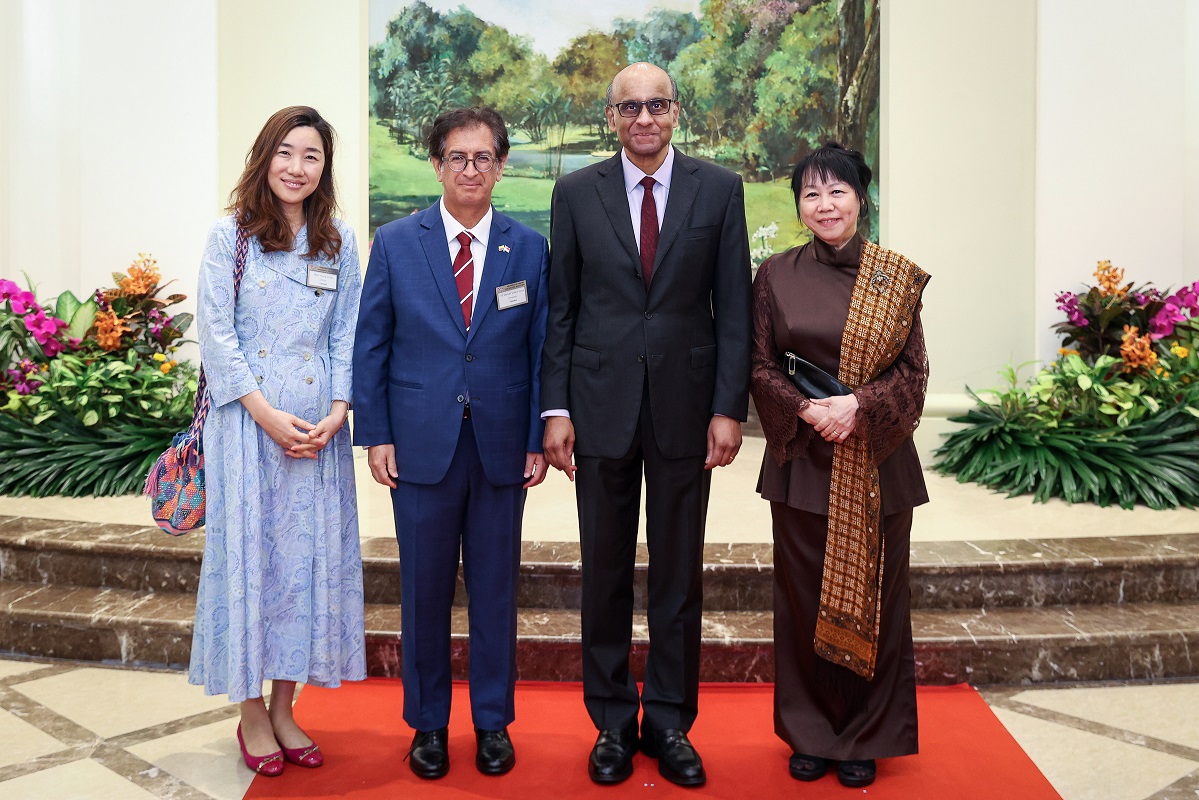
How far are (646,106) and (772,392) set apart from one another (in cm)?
79

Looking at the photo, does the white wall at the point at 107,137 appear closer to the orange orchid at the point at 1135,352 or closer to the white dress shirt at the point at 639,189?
the white dress shirt at the point at 639,189

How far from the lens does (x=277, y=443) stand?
8.20ft

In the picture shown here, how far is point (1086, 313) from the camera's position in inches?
214

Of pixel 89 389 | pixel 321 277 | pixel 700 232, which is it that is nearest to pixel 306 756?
pixel 321 277

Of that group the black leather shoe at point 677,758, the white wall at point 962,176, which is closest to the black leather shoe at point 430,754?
the black leather shoe at point 677,758

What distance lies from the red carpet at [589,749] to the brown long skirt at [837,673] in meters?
0.11

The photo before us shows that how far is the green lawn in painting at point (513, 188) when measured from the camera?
6516mm

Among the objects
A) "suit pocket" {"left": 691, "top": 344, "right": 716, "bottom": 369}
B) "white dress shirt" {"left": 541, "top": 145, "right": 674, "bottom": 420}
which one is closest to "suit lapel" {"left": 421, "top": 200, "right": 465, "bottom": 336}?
"white dress shirt" {"left": 541, "top": 145, "right": 674, "bottom": 420}

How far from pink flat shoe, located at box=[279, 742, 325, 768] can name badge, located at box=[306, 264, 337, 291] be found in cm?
127

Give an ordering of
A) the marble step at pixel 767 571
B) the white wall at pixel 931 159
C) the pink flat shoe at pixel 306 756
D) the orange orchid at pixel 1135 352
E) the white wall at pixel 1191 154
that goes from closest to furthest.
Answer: the pink flat shoe at pixel 306 756
the marble step at pixel 767 571
the orange orchid at pixel 1135 352
the white wall at pixel 931 159
the white wall at pixel 1191 154

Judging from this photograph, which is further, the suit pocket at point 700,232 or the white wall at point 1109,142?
the white wall at point 1109,142

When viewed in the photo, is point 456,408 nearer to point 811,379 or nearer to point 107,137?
point 811,379

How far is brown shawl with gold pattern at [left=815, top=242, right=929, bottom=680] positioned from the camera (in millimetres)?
2359

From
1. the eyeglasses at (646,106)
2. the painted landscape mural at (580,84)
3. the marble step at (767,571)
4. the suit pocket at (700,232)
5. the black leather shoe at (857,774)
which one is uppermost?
the painted landscape mural at (580,84)
